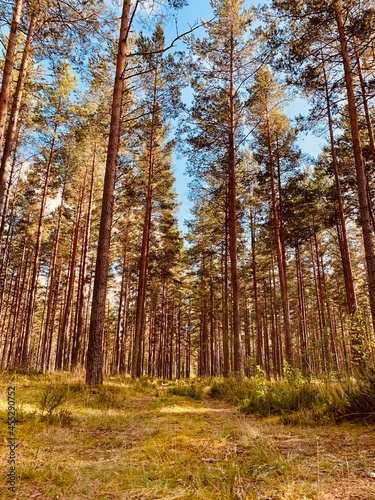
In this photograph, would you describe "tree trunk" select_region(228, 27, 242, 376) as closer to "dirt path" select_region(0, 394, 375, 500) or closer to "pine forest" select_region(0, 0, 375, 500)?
"pine forest" select_region(0, 0, 375, 500)

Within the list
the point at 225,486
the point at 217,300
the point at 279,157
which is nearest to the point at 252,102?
the point at 279,157

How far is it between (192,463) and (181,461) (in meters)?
0.10

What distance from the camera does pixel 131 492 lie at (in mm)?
2059

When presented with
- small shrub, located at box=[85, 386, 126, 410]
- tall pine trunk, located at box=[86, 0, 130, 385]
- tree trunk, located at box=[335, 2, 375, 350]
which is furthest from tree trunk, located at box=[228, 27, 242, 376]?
small shrub, located at box=[85, 386, 126, 410]

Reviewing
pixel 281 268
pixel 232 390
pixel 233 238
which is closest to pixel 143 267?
pixel 233 238

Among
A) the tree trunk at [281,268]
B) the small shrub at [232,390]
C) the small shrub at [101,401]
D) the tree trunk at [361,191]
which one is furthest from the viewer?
the tree trunk at [281,268]

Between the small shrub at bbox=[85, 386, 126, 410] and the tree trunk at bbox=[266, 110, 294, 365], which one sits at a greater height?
the tree trunk at bbox=[266, 110, 294, 365]

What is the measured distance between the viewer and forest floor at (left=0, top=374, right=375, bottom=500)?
6.68ft

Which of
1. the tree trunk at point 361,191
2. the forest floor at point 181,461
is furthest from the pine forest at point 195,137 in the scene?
the forest floor at point 181,461

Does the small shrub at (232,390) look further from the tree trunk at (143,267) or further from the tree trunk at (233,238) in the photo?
the tree trunk at (143,267)

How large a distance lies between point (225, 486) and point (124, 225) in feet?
66.1

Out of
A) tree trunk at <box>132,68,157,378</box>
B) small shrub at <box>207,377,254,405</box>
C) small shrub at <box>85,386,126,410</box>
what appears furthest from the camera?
tree trunk at <box>132,68,157,378</box>

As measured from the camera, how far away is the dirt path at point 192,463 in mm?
2025

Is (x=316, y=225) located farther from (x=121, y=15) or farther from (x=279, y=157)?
(x=121, y=15)
